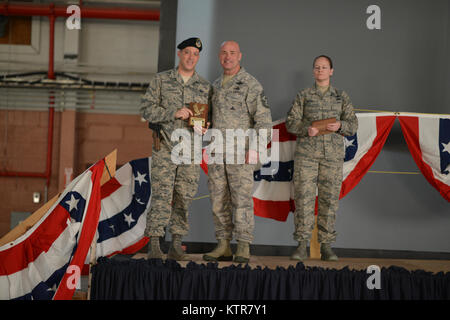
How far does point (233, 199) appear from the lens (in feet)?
10.2

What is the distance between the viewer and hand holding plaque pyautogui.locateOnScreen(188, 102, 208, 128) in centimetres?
303

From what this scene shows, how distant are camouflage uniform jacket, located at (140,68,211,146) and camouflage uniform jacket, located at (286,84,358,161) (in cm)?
75

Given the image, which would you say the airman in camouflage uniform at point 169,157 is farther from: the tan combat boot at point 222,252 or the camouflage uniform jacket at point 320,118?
the camouflage uniform jacket at point 320,118

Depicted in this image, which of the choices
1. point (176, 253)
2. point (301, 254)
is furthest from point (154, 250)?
point (301, 254)

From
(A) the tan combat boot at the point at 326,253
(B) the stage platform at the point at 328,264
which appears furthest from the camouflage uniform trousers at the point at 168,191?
(A) the tan combat boot at the point at 326,253

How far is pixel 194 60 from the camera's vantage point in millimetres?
3104

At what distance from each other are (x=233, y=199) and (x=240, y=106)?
2.00 ft

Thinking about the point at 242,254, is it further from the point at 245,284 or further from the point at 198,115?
the point at 198,115

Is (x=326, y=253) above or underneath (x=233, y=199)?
underneath

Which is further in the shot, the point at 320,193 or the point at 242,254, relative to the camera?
the point at 320,193

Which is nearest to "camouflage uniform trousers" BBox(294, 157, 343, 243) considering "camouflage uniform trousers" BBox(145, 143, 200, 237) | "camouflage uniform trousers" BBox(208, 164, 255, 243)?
"camouflage uniform trousers" BBox(208, 164, 255, 243)

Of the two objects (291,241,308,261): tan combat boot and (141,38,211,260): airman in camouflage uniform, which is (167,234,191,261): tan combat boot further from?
(291,241,308,261): tan combat boot

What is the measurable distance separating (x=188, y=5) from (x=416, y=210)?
267 centimetres
